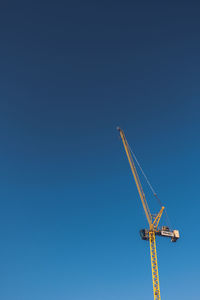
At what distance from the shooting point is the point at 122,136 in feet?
352

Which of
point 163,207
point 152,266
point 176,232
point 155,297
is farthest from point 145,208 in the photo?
point 155,297

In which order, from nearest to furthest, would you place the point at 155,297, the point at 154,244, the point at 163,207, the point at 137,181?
the point at 155,297 < the point at 154,244 < the point at 163,207 < the point at 137,181

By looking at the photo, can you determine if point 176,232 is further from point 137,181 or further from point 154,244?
point 137,181

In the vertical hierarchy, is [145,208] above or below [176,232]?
above

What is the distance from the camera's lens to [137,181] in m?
102

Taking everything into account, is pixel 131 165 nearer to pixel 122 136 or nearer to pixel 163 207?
pixel 122 136

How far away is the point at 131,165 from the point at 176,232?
29.9 metres

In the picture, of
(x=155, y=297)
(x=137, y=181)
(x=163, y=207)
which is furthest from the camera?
(x=137, y=181)

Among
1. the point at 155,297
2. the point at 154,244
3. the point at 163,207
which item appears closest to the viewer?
the point at 155,297

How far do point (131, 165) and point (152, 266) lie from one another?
37.4m

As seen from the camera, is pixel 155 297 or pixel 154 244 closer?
pixel 155 297

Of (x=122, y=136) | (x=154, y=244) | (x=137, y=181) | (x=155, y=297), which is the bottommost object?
(x=155, y=297)

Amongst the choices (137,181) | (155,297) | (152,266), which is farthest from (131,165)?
(155,297)

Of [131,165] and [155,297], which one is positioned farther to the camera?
[131,165]
